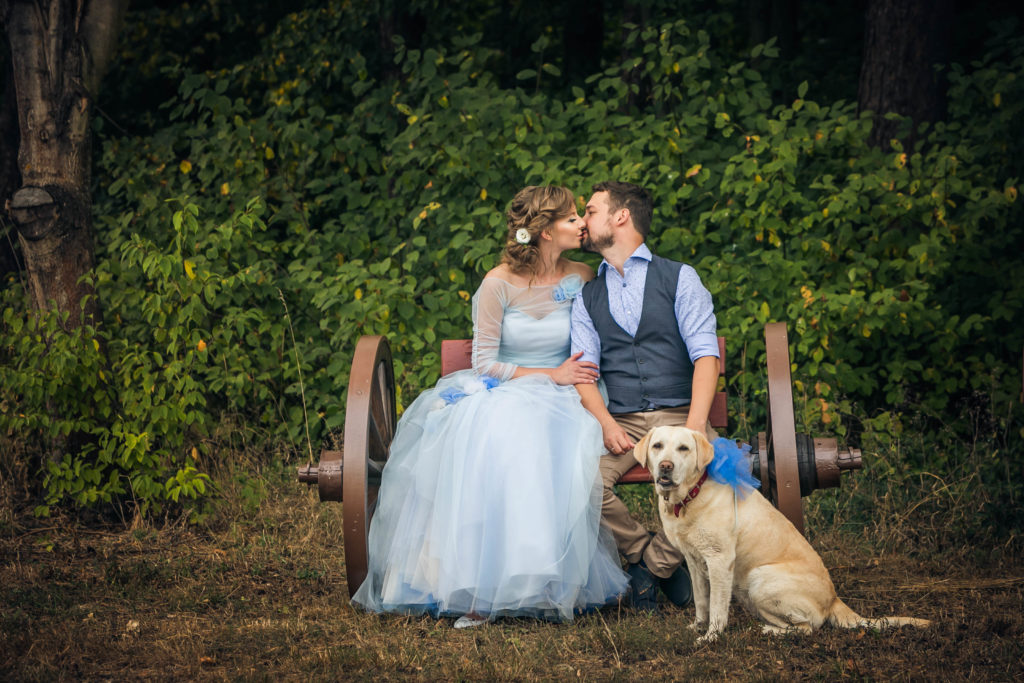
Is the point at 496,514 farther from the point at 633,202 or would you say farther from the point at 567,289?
the point at 633,202

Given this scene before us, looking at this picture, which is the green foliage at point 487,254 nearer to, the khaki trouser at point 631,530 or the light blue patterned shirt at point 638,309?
the light blue patterned shirt at point 638,309

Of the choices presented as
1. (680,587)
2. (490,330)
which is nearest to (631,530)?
(680,587)

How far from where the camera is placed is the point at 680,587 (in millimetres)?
4254

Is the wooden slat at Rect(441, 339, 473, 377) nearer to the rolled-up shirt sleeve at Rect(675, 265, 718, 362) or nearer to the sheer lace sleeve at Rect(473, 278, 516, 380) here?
the sheer lace sleeve at Rect(473, 278, 516, 380)

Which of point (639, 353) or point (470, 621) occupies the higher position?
point (639, 353)

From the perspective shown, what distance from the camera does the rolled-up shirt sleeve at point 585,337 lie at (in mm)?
4363

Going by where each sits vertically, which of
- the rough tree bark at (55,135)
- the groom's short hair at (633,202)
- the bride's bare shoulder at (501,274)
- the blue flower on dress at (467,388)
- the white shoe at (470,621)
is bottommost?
the white shoe at (470,621)

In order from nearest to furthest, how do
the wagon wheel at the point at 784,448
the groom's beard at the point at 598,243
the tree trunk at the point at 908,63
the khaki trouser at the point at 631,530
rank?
the wagon wheel at the point at 784,448 < the khaki trouser at the point at 631,530 < the groom's beard at the point at 598,243 < the tree trunk at the point at 908,63

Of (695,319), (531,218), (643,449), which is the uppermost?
(531,218)

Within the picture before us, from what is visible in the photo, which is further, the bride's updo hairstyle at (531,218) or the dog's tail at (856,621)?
the bride's updo hairstyle at (531,218)

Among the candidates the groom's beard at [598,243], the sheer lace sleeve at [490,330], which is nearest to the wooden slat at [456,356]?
the sheer lace sleeve at [490,330]

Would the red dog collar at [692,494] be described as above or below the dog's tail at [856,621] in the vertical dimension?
above

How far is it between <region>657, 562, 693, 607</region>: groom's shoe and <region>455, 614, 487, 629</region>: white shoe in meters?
0.80

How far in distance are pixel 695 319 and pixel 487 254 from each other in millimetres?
2054
